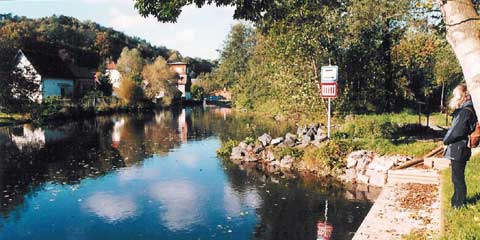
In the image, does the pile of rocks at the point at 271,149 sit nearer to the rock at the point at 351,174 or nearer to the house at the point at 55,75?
the rock at the point at 351,174

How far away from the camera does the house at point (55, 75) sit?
53.1 meters

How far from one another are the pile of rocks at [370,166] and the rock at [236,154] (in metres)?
6.39

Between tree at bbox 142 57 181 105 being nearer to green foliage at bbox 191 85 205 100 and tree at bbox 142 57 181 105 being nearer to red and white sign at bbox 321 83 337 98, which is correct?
green foliage at bbox 191 85 205 100

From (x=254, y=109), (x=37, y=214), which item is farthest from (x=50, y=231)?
(x=254, y=109)

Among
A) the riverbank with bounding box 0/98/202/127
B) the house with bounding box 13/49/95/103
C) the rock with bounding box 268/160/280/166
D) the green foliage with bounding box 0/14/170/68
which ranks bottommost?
the rock with bounding box 268/160/280/166

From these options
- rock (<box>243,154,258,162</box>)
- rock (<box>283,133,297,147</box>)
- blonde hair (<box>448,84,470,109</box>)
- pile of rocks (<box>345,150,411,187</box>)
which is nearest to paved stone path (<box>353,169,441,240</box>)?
blonde hair (<box>448,84,470,109</box>)

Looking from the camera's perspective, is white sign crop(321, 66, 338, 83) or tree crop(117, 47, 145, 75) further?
tree crop(117, 47, 145, 75)

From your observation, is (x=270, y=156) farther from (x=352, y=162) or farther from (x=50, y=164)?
(x=50, y=164)

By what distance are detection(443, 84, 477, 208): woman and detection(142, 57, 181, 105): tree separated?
60087 mm

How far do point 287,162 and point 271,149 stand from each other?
1.88 metres

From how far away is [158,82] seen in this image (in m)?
67.9

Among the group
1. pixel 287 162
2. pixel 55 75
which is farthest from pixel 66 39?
pixel 287 162

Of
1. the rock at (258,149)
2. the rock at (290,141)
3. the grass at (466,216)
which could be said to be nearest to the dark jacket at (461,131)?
the grass at (466,216)

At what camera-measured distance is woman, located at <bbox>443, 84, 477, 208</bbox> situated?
7.32 meters
